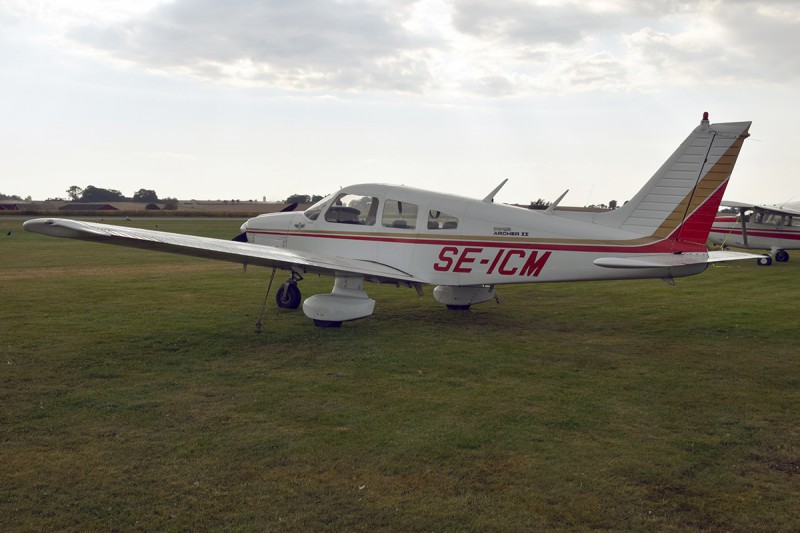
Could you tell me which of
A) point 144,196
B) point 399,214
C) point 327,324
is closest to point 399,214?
point 399,214

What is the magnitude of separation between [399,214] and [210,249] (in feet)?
12.0

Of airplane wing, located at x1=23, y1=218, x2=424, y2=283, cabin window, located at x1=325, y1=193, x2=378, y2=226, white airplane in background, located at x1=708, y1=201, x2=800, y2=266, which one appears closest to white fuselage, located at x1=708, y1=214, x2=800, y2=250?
white airplane in background, located at x1=708, y1=201, x2=800, y2=266

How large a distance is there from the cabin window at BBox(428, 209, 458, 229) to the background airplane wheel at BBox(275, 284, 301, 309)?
3.19 m

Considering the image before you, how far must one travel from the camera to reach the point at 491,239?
36.5ft

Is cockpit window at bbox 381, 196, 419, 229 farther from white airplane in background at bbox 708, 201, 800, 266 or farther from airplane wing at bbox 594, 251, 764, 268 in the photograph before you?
white airplane in background at bbox 708, 201, 800, 266

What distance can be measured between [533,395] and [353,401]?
1.98 meters

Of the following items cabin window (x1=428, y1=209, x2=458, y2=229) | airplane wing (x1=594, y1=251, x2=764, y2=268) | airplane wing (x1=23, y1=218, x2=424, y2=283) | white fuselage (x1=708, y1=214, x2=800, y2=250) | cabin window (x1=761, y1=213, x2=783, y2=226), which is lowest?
airplane wing (x1=23, y1=218, x2=424, y2=283)

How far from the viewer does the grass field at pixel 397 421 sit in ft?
15.1

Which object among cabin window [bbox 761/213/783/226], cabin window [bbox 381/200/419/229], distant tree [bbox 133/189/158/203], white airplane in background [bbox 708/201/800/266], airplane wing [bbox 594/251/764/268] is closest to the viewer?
airplane wing [bbox 594/251/764/268]

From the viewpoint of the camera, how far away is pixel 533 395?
23.8ft

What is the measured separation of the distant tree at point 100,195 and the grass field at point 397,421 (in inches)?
5643

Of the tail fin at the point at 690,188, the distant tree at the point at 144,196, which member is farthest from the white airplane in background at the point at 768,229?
the distant tree at the point at 144,196

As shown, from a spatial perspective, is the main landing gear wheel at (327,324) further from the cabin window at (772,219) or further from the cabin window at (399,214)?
the cabin window at (772,219)

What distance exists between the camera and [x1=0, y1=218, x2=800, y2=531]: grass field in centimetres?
460
